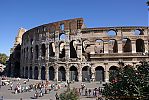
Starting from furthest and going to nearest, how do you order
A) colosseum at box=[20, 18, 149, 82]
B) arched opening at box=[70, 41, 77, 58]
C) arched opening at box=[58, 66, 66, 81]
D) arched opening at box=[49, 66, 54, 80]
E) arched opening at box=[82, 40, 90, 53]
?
1. arched opening at box=[82, 40, 90, 53]
2. arched opening at box=[70, 41, 77, 58]
3. arched opening at box=[49, 66, 54, 80]
4. arched opening at box=[58, 66, 66, 81]
5. colosseum at box=[20, 18, 149, 82]

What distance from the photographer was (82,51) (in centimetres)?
5069

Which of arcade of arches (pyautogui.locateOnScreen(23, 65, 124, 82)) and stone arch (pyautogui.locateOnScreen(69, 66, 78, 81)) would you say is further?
stone arch (pyautogui.locateOnScreen(69, 66, 78, 81))

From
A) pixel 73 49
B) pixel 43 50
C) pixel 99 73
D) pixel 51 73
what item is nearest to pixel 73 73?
pixel 51 73

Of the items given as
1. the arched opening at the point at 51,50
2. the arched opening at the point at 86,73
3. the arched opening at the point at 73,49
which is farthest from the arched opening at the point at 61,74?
the arched opening at the point at 51,50

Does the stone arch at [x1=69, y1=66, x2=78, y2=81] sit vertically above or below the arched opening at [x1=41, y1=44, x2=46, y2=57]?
below

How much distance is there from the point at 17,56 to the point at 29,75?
1419 cm

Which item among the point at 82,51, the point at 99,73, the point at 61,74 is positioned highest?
the point at 82,51

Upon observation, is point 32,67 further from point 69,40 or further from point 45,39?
point 69,40

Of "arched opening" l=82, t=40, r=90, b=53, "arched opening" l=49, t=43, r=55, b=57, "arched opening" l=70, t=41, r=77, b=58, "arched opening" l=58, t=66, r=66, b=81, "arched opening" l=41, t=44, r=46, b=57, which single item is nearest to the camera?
"arched opening" l=58, t=66, r=66, b=81

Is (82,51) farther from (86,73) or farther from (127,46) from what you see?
(127,46)

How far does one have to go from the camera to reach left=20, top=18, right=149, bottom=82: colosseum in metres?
47.0

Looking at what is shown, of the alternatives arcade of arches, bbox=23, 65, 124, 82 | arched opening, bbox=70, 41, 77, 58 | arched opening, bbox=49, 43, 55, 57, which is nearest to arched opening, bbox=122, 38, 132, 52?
arcade of arches, bbox=23, 65, 124, 82

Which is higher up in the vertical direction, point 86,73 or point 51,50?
point 51,50

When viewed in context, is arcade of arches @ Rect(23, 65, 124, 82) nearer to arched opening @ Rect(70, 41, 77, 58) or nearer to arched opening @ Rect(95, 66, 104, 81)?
arched opening @ Rect(95, 66, 104, 81)
